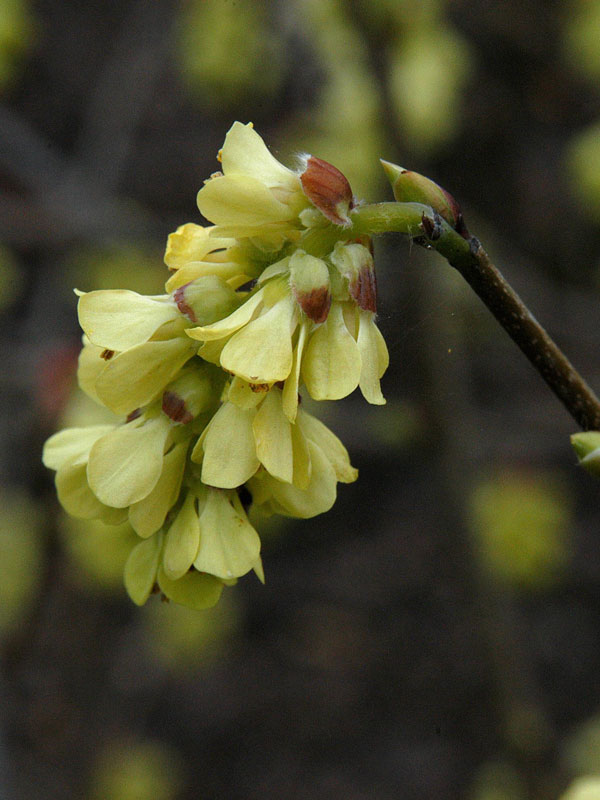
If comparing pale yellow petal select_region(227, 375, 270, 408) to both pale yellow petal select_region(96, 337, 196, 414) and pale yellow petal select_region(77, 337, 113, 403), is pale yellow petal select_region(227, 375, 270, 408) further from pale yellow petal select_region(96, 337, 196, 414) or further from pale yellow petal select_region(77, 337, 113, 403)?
pale yellow petal select_region(77, 337, 113, 403)

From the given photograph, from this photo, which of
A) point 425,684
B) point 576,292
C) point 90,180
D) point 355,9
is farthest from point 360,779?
point 355,9

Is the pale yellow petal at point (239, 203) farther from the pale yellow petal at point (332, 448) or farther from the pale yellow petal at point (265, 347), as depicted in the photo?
the pale yellow petal at point (332, 448)

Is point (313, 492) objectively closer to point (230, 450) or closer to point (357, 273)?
point (230, 450)

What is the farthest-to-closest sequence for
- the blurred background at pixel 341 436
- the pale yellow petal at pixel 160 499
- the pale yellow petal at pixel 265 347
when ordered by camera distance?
the blurred background at pixel 341 436 < the pale yellow petal at pixel 160 499 < the pale yellow petal at pixel 265 347

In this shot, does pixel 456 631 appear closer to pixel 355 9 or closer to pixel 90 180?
pixel 90 180

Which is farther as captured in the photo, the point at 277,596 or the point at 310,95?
the point at 277,596

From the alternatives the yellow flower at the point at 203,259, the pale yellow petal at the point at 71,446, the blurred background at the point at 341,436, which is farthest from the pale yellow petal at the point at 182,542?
the blurred background at the point at 341,436
